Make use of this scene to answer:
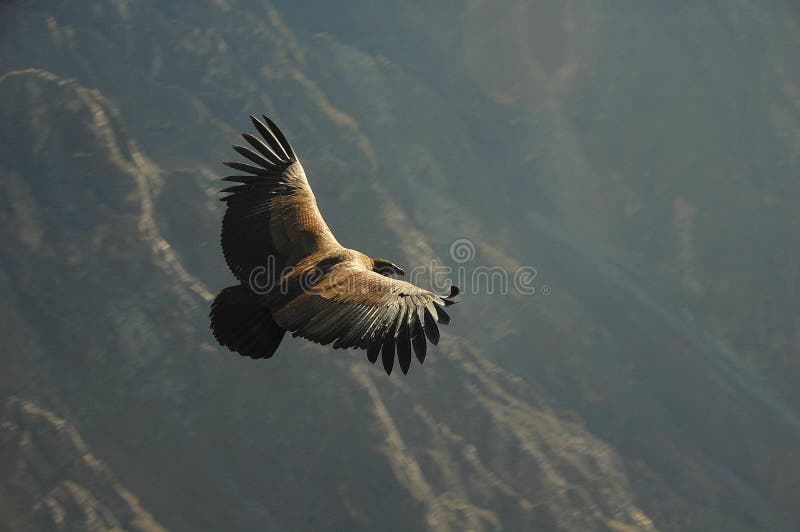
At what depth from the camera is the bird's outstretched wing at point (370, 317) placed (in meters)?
17.4

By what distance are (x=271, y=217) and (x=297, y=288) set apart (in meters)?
3.30

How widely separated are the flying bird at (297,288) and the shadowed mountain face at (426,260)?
267ft

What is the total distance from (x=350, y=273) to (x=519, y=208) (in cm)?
12912

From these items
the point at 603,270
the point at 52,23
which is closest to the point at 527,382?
the point at 603,270

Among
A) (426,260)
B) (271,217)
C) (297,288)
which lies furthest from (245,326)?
(426,260)

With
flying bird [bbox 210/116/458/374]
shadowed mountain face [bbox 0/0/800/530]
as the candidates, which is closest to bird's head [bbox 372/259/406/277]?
flying bird [bbox 210/116/458/374]

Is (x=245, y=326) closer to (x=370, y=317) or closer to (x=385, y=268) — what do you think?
(x=370, y=317)

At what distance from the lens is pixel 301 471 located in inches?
4141

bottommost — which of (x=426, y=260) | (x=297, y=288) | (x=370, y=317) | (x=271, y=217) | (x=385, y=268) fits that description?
(x=297, y=288)

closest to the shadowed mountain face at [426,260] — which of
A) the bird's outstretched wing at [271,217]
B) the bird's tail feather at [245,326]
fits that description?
the bird's outstretched wing at [271,217]

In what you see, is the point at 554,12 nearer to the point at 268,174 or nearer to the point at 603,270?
the point at 603,270

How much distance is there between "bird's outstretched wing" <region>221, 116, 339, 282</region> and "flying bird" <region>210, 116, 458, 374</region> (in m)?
0.02

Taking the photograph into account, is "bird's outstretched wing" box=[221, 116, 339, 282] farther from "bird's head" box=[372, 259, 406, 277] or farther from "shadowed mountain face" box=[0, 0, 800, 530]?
"shadowed mountain face" box=[0, 0, 800, 530]

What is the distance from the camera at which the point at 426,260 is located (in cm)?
12106
